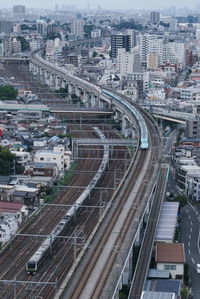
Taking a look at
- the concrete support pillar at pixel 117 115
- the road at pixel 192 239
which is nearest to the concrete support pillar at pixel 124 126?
the concrete support pillar at pixel 117 115

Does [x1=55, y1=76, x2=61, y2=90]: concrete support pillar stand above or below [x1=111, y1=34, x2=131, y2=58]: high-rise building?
below

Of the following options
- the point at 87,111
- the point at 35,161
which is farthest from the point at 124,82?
the point at 35,161

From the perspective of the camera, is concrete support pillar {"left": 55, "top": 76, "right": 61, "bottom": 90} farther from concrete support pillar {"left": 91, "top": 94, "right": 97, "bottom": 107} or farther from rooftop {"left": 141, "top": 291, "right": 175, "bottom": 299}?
rooftop {"left": 141, "top": 291, "right": 175, "bottom": 299}

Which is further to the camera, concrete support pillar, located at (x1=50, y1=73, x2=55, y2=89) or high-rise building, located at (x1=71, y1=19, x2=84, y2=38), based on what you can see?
high-rise building, located at (x1=71, y1=19, x2=84, y2=38)

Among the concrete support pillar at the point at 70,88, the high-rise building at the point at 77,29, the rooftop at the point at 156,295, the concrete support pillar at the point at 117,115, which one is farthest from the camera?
the high-rise building at the point at 77,29

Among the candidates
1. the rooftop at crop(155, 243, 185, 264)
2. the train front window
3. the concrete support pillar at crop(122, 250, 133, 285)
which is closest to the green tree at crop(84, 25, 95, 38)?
the rooftop at crop(155, 243, 185, 264)

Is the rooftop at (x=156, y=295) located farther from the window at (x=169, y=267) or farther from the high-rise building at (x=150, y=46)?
the high-rise building at (x=150, y=46)

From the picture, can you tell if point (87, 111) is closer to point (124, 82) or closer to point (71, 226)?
point (124, 82)
